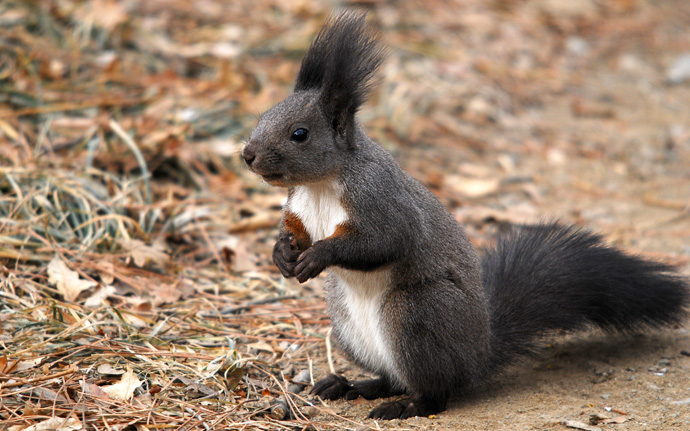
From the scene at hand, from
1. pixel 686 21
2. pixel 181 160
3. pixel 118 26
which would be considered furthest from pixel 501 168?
pixel 686 21

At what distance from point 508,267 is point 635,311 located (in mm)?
583

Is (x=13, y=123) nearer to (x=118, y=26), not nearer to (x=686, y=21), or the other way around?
(x=118, y=26)

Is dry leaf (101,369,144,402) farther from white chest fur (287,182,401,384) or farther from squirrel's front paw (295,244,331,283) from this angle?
white chest fur (287,182,401,384)

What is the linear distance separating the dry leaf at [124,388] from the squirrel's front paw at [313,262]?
724mm

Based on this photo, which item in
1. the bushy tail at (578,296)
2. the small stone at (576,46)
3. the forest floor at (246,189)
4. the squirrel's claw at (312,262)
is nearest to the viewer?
the squirrel's claw at (312,262)

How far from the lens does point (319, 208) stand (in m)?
2.84

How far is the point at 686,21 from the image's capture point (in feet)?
31.6

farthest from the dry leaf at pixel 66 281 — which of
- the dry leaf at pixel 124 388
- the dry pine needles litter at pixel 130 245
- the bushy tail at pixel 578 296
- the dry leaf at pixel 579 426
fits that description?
the dry leaf at pixel 579 426

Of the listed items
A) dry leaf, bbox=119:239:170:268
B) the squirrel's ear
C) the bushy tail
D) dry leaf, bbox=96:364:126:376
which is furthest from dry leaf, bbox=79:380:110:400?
the bushy tail

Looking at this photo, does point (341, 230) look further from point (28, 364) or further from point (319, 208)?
point (28, 364)

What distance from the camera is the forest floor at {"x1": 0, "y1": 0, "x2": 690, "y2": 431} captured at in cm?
276

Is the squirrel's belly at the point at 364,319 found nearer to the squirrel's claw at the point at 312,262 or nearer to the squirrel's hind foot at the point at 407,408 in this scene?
the squirrel's hind foot at the point at 407,408

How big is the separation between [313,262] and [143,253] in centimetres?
139

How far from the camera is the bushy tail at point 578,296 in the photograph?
3.12 metres
